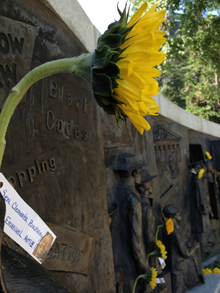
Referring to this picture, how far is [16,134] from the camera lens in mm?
1324

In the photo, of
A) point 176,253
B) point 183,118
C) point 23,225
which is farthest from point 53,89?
point 183,118

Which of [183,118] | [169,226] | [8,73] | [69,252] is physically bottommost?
[169,226]

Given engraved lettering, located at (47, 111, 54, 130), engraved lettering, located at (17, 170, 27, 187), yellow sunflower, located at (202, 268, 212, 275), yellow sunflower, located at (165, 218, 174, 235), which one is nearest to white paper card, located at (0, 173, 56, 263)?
engraved lettering, located at (17, 170, 27, 187)

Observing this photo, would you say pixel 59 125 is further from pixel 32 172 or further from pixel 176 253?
pixel 176 253

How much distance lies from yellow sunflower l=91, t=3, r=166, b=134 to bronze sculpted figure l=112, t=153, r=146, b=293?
6.58ft

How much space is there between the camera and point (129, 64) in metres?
0.66

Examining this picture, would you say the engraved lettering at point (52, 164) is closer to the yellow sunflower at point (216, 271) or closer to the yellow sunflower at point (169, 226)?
the yellow sunflower at point (169, 226)

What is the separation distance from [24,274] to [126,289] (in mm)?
2211

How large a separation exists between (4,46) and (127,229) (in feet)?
6.30

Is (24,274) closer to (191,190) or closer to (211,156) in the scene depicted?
(191,190)

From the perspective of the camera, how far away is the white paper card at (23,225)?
975 millimetres

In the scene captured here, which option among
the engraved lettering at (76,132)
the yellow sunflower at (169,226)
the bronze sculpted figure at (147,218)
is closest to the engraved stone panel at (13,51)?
the engraved lettering at (76,132)

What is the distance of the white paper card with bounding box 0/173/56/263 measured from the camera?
3.20ft

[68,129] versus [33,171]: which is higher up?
[68,129]
